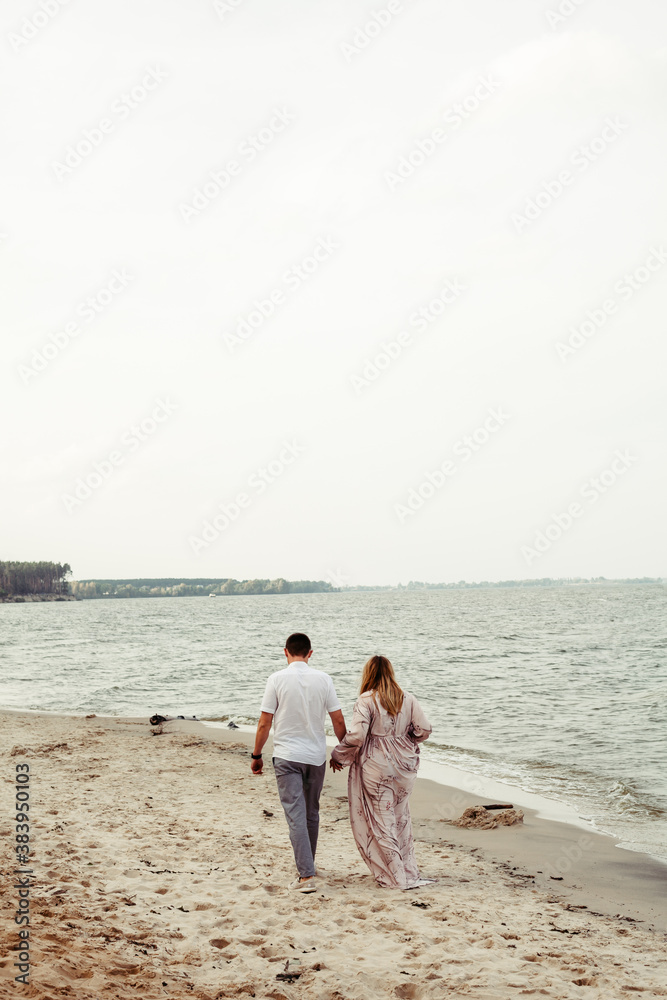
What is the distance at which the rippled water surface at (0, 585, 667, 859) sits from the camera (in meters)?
11.9

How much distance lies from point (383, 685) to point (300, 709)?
0.74 meters

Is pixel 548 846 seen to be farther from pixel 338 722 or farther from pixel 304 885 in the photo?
pixel 338 722

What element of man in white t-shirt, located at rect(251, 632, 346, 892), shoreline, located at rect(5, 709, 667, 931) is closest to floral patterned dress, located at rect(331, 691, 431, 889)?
man in white t-shirt, located at rect(251, 632, 346, 892)

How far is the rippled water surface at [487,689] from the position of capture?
39.0ft

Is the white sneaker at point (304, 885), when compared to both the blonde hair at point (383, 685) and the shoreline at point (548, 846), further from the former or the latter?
the shoreline at point (548, 846)

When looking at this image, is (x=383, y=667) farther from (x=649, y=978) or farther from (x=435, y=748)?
(x=435, y=748)

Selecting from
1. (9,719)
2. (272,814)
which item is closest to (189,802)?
(272,814)

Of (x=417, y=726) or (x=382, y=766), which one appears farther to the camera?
(x=417, y=726)

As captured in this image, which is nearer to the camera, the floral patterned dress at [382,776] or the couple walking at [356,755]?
the couple walking at [356,755]

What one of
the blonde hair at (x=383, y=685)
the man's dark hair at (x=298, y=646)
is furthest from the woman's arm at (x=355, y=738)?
the man's dark hair at (x=298, y=646)

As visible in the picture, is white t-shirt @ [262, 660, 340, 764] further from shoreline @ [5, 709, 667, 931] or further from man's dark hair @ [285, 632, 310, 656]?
shoreline @ [5, 709, 667, 931]

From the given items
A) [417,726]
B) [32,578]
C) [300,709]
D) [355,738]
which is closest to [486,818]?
[417,726]

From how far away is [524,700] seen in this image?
2019 centimetres

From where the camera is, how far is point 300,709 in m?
5.84
